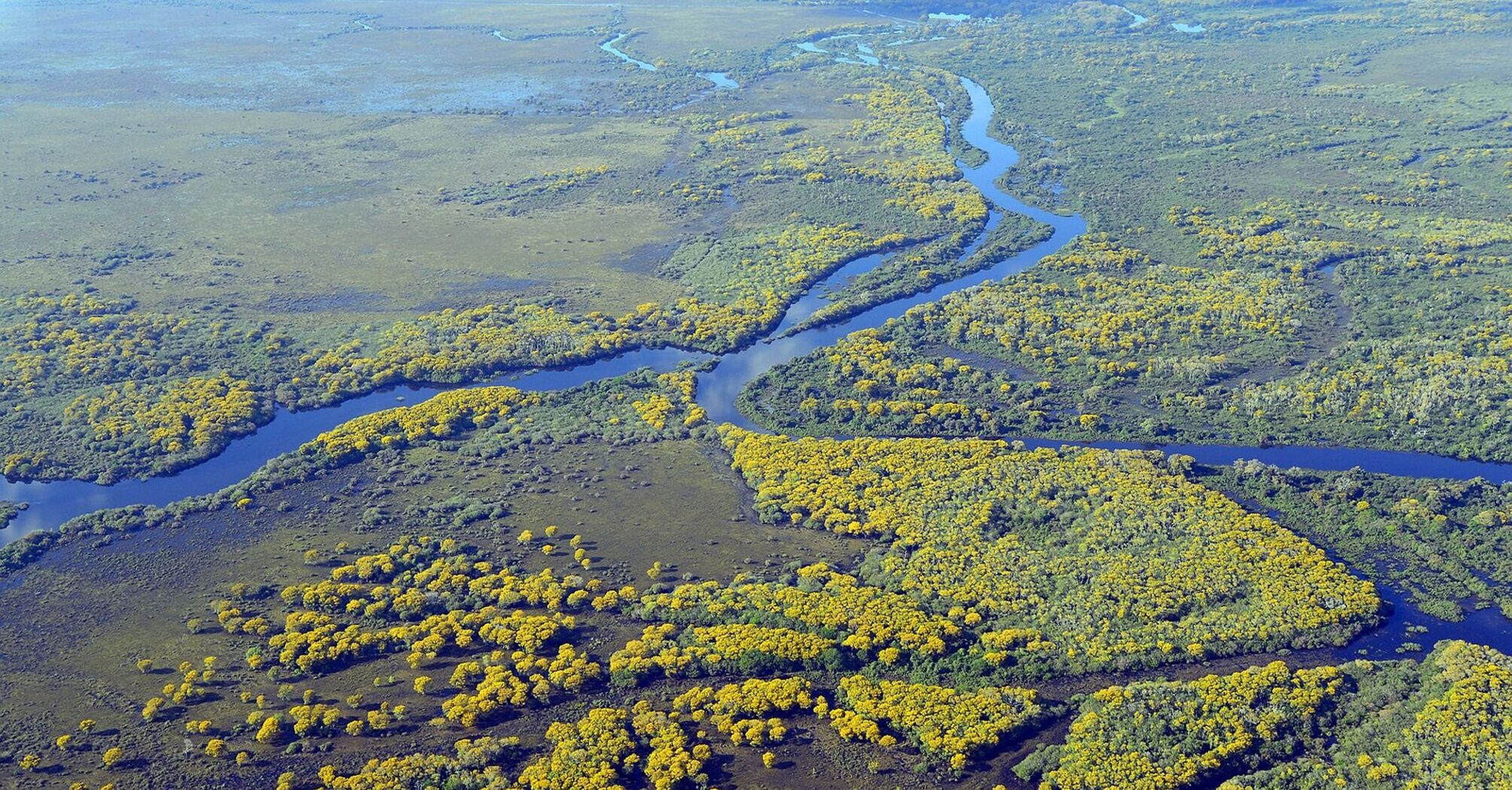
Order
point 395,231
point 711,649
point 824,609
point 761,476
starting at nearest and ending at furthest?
1. point 711,649
2. point 824,609
3. point 761,476
4. point 395,231

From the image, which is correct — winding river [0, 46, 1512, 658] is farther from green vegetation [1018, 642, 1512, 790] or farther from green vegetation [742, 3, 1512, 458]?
green vegetation [1018, 642, 1512, 790]

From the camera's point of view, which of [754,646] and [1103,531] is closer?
[754,646]

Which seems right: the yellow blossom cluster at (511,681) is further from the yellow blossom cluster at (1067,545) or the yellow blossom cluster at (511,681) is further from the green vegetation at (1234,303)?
the green vegetation at (1234,303)

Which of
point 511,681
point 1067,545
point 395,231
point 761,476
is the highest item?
point 395,231

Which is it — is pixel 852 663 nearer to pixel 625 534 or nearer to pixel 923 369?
pixel 625 534

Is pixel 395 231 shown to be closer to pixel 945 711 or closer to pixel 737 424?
pixel 737 424


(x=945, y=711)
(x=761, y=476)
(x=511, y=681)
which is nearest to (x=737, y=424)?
(x=761, y=476)

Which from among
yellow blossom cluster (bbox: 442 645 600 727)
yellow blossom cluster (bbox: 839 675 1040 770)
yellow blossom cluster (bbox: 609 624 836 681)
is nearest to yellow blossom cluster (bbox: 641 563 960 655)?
yellow blossom cluster (bbox: 609 624 836 681)

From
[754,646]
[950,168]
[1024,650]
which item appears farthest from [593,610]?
[950,168]
